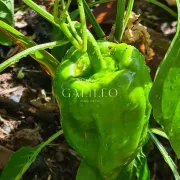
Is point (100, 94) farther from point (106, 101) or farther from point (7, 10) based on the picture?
point (7, 10)

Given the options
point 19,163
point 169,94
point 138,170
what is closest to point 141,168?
point 138,170

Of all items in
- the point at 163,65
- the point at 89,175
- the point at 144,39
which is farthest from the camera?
the point at 144,39

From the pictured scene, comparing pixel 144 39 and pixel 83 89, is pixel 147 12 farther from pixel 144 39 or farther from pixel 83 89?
pixel 83 89

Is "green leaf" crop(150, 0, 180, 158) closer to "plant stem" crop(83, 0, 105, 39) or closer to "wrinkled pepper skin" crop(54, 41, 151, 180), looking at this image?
"wrinkled pepper skin" crop(54, 41, 151, 180)

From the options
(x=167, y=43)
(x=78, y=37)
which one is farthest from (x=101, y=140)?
(x=167, y=43)

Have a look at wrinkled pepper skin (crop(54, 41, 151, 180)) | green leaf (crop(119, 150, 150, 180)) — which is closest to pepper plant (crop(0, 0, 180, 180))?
wrinkled pepper skin (crop(54, 41, 151, 180))

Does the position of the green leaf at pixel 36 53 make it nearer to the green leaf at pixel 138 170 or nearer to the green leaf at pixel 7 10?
the green leaf at pixel 7 10
